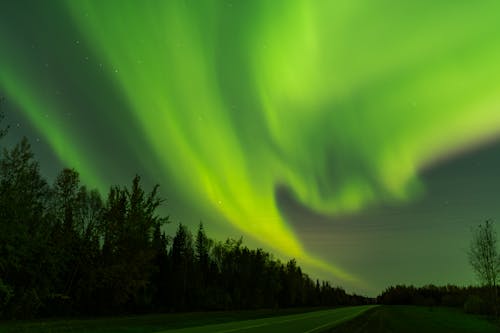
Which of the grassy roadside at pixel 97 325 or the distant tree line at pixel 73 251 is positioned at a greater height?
the distant tree line at pixel 73 251

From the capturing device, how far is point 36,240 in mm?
42938

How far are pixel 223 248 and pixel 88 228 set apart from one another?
79.4 m

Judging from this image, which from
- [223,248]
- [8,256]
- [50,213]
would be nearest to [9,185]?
[8,256]

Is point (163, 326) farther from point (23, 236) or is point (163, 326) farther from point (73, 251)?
point (73, 251)

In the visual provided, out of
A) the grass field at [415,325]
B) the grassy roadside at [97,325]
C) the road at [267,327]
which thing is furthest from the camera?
the grass field at [415,325]

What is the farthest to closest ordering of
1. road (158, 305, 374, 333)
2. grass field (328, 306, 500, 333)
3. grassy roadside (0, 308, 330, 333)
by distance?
1. grass field (328, 306, 500, 333)
2. grassy roadside (0, 308, 330, 333)
3. road (158, 305, 374, 333)

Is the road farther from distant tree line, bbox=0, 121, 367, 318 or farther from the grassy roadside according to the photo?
distant tree line, bbox=0, 121, 367, 318

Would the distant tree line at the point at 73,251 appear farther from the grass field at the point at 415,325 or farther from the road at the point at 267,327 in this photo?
the grass field at the point at 415,325

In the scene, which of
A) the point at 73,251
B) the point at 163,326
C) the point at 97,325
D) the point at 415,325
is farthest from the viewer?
the point at 73,251

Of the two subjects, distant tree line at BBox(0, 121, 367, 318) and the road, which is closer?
the road

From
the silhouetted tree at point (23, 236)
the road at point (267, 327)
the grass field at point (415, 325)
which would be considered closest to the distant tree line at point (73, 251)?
the silhouetted tree at point (23, 236)

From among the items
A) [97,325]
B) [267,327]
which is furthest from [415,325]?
[97,325]

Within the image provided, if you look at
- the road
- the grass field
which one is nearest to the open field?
the road

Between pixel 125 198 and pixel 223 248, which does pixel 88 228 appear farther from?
pixel 223 248
